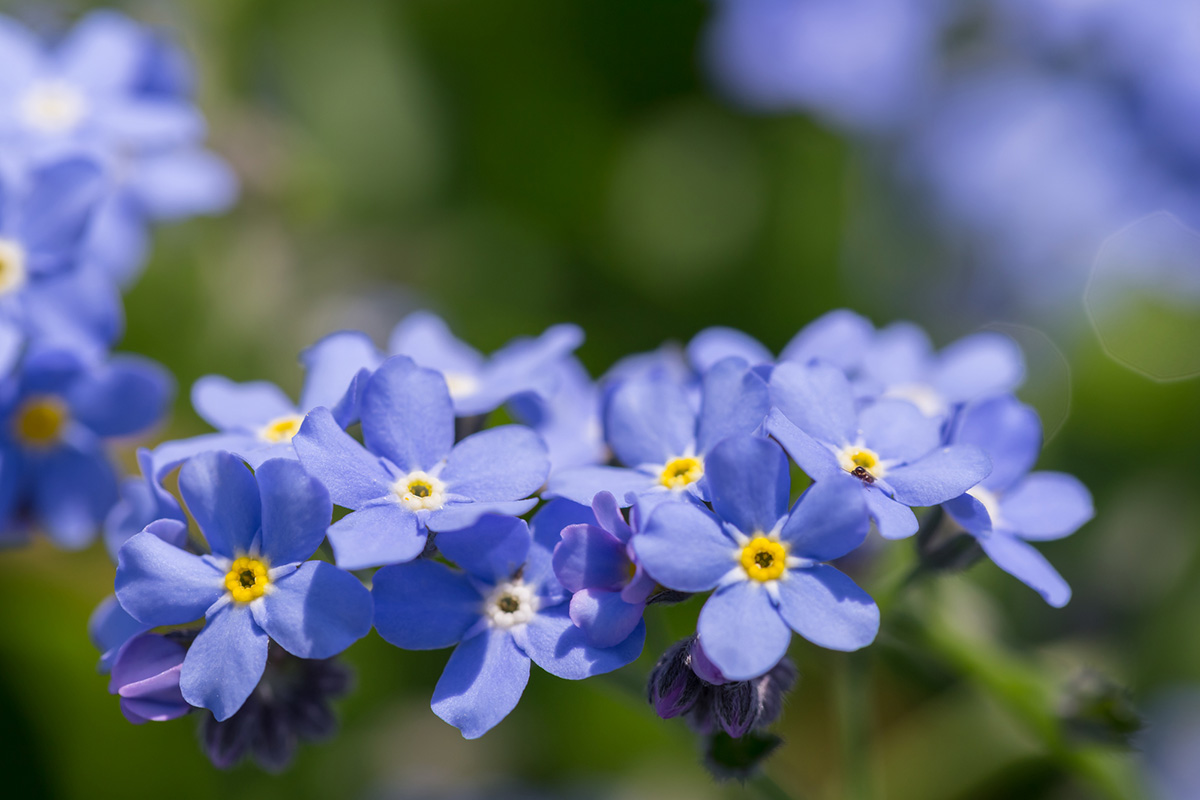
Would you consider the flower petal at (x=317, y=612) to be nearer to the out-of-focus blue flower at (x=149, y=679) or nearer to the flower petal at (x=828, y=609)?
the out-of-focus blue flower at (x=149, y=679)

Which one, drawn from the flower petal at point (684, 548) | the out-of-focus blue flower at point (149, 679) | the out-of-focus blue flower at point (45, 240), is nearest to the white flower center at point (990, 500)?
the flower petal at point (684, 548)

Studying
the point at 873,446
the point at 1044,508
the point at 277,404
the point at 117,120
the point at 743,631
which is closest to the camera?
the point at 743,631

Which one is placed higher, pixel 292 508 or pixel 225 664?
pixel 292 508

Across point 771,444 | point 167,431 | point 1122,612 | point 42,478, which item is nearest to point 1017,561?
point 771,444

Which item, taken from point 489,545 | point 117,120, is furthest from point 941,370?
point 117,120

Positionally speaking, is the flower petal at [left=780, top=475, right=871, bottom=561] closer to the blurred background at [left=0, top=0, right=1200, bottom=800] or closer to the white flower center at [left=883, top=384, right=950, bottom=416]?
the white flower center at [left=883, top=384, right=950, bottom=416]

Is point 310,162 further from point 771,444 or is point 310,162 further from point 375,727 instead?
point 771,444

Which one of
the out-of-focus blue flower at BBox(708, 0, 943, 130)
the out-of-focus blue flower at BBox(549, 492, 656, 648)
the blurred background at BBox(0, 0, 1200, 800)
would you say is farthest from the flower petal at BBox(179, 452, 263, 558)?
the out-of-focus blue flower at BBox(708, 0, 943, 130)

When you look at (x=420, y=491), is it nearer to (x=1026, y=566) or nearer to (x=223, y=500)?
(x=223, y=500)
